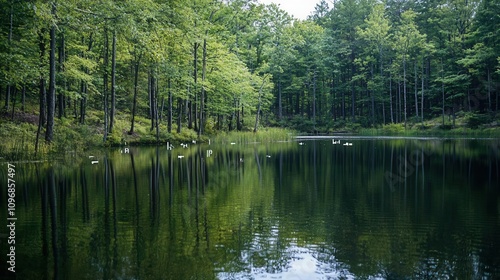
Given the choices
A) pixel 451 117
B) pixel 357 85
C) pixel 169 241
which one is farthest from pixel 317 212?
pixel 357 85

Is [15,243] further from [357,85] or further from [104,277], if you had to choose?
[357,85]

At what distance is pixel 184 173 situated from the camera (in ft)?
51.7

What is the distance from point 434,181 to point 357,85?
2269 inches

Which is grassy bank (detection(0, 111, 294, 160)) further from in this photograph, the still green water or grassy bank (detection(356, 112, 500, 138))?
grassy bank (detection(356, 112, 500, 138))

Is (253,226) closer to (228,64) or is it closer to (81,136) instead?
(81,136)

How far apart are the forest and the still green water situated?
6.82 meters

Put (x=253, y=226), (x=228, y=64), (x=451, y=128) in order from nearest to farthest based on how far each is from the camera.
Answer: (x=253, y=226) < (x=228, y=64) < (x=451, y=128)

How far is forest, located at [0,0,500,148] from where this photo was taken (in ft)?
65.5

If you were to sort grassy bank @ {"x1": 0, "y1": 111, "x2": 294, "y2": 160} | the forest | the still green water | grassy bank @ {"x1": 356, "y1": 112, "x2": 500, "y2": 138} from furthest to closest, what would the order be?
1. grassy bank @ {"x1": 356, "y1": 112, "x2": 500, "y2": 138}
2. the forest
3. grassy bank @ {"x1": 0, "y1": 111, "x2": 294, "y2": 160}
4. the still green water

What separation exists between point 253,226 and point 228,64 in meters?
32.1

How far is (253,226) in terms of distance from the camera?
813 cm

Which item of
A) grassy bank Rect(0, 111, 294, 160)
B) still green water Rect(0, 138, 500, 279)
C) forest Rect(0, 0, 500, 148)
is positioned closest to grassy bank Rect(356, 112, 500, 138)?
forest Rect(0, 0, 500, 148)

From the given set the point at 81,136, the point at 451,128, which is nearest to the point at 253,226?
the point at 81,136

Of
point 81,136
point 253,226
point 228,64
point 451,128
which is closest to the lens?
point 253,226
